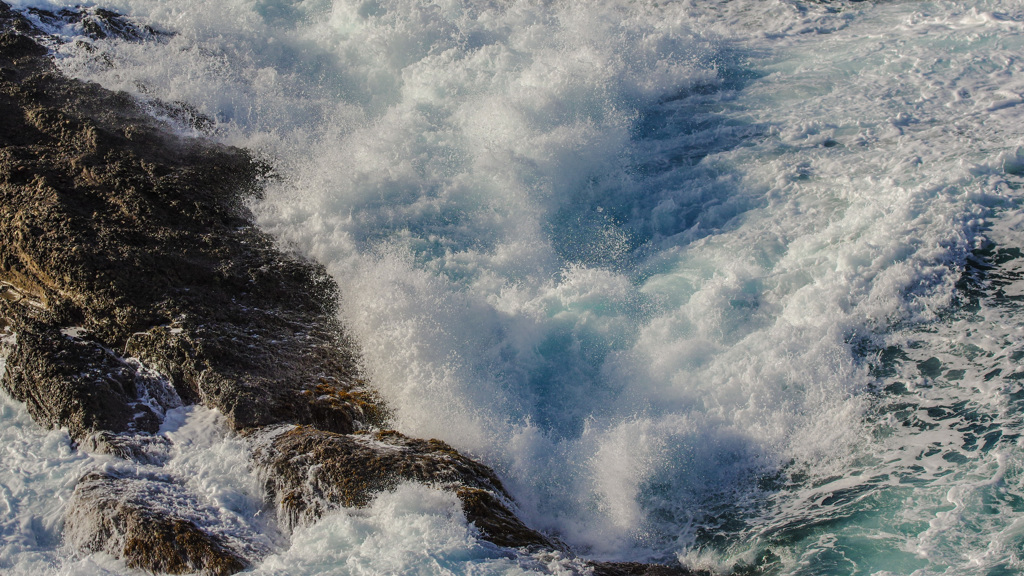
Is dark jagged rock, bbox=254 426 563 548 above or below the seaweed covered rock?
below

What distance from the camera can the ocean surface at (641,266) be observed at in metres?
4.83

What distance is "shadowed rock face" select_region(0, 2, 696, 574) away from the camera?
4680 mm

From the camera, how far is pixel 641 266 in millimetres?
7613

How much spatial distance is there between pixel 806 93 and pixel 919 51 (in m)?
1.83

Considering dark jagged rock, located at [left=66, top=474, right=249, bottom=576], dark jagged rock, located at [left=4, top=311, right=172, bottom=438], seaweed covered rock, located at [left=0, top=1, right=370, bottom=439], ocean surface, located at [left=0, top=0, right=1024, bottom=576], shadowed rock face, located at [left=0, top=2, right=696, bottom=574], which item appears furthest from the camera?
seaweed covered rock, located at [left=0, top=1, right=370, bottom=439]

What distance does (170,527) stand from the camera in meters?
4.34

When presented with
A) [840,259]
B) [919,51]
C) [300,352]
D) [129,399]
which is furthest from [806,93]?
[129,399]

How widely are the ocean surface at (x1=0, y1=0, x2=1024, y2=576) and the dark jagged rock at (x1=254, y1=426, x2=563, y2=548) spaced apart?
0.16 meters

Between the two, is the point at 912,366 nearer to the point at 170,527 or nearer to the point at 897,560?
the point at 897,560

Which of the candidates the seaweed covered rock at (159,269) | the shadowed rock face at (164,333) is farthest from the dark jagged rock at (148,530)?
the seaweed covered rock at (159,269)

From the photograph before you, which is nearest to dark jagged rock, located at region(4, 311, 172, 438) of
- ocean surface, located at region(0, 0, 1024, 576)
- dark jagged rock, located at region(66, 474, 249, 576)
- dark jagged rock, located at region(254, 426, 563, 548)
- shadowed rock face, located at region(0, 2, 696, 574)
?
shadowed rock face, located at region(0, 2, 696, 574)

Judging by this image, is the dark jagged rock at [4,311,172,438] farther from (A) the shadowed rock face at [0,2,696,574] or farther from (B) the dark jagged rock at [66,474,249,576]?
(B) the dark jagged rock at [66,474,249,576]

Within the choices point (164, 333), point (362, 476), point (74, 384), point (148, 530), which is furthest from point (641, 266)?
point (74, 384)

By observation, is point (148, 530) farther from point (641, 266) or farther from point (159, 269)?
point (641, 266)
